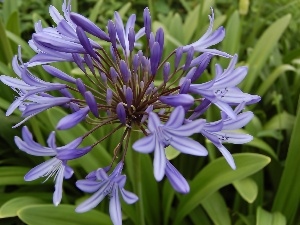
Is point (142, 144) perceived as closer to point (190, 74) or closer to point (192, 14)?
point (190, 74)

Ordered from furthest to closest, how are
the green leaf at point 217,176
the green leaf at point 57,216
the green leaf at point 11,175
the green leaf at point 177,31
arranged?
the green leaf at point 177,31, the green leaf at point 11,175, the green leaf at point 217,176, the green leaf at point 57,216

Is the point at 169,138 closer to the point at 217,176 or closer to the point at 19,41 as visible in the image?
the point at 217,176

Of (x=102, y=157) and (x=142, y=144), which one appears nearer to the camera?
(x=142, y=144)

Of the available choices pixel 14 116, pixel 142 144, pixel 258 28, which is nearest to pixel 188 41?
pixel 258 28

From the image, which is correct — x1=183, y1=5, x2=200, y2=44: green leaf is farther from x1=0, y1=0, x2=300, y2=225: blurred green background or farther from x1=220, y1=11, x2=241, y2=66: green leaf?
x1=220, y1=11, x2=241, y2=66: green leaf

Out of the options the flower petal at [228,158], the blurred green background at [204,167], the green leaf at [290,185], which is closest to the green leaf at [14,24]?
the blurred green background at [204,167]

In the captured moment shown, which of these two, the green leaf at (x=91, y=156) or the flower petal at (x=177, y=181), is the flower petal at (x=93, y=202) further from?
the green leaf at (x=91, y=156)
